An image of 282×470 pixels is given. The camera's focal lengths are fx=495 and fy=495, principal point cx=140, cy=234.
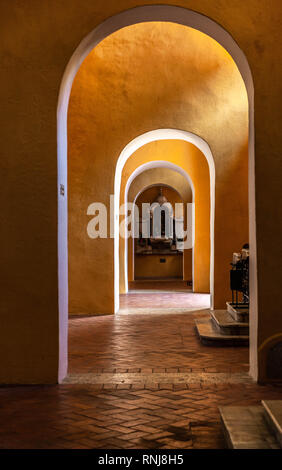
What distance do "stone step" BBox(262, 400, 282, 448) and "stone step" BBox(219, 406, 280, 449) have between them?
0.03 m

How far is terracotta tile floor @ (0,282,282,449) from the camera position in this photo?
3254mm

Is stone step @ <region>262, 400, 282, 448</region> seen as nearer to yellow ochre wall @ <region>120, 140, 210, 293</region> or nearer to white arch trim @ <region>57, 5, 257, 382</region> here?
white arch trim @ <region>57, 5, 257, 382</region>

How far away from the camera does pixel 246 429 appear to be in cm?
313

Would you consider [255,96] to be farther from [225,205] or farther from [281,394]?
[225,205]

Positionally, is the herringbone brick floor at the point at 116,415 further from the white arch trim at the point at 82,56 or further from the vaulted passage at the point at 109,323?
the white arch trim at the point at 82,56

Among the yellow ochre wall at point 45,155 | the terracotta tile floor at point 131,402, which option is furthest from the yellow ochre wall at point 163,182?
the yellow ochre wall at point 45,155

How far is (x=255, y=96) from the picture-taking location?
15.1 ft

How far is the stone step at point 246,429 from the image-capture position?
2893mm

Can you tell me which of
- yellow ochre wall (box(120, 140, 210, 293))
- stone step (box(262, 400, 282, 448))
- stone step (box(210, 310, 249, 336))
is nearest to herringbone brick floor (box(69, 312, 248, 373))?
stone step (box(210, 310, 249, 336))

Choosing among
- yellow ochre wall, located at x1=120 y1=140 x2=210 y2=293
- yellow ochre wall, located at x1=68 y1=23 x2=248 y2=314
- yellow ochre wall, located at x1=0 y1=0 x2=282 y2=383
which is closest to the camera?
yellow ochre wall, located at x1=0 y1=0 x2=282 y2=383

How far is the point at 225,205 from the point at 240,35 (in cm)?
480

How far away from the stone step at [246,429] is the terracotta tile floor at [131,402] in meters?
0.12

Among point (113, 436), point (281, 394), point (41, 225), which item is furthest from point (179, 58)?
point (113, 436)

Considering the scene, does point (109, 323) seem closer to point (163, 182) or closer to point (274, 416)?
point (274, 416)
